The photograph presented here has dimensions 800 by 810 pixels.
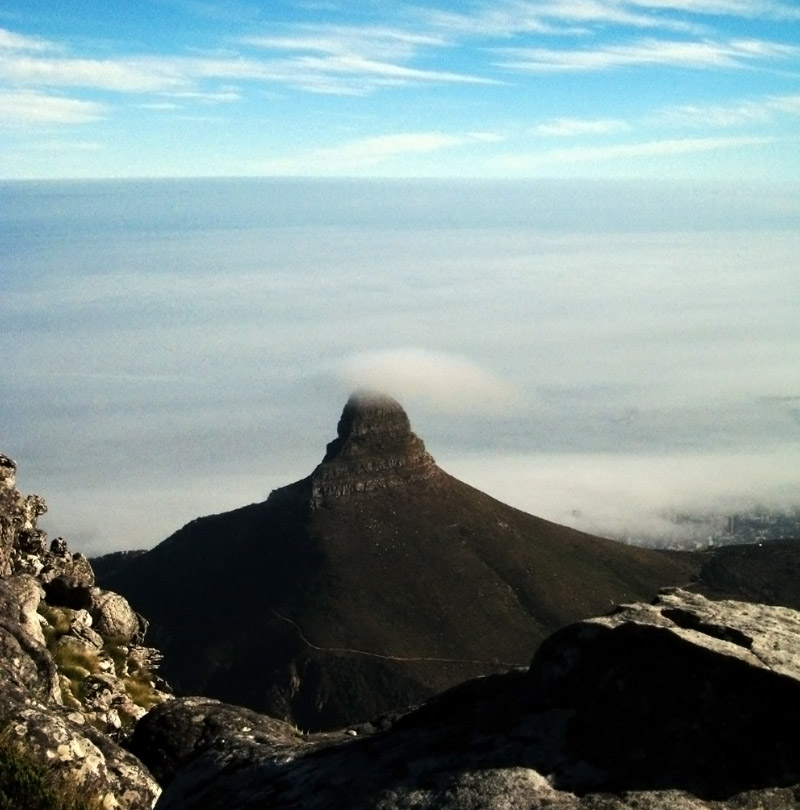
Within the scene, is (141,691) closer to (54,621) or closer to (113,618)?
(54,621)

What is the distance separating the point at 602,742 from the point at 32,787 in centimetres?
692

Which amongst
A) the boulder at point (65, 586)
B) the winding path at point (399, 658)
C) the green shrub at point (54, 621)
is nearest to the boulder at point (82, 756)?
the green shrub at point (54, 621)

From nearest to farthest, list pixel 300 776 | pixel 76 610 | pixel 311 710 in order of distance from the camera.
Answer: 1. pixel 300 776
2. pixel 76 610
3. pixel 311 710

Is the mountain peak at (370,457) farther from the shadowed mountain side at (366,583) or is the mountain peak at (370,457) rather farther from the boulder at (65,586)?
the boulder at (65,586)

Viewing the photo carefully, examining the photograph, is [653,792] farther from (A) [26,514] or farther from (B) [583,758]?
(A) [26,514]

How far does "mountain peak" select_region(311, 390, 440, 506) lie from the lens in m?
182

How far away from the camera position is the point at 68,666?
2552cm

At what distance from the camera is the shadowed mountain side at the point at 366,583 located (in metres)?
142

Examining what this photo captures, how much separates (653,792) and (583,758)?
2.80 feet

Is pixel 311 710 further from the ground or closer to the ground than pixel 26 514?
closer to the ground

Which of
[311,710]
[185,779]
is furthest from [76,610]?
[311,710]

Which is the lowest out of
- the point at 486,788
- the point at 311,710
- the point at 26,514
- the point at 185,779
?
the point at 311,710

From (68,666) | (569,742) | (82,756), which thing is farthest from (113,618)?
(569,742)

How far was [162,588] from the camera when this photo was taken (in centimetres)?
16950
